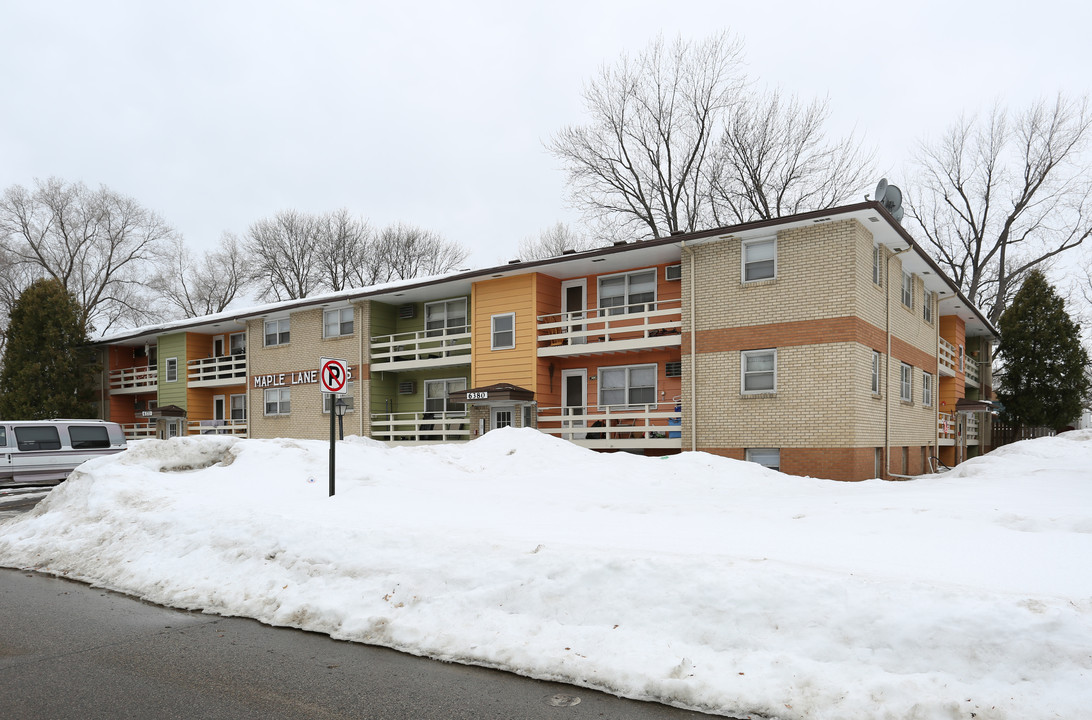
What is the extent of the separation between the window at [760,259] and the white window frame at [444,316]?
434 inches

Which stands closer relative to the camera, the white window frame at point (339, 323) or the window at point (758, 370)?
the window at point (758, 370)

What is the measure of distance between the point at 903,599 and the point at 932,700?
98cm

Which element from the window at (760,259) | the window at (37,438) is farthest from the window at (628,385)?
the window at (37,438)

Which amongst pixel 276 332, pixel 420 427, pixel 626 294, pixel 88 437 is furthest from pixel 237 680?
pixel 276 332

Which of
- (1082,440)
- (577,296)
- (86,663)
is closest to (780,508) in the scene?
(86,663)

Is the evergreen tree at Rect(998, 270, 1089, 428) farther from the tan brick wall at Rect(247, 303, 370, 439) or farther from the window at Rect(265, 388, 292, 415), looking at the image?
the window at Rect(265, 388, 292, 415)

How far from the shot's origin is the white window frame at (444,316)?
2710 cm

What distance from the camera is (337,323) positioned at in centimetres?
2944

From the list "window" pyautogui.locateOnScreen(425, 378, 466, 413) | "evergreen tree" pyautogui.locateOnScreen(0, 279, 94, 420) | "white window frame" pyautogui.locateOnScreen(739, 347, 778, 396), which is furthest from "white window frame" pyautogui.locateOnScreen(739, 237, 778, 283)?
"evergreen tree" pyautogui.locateOnScreen(0, 279, 94, 420)

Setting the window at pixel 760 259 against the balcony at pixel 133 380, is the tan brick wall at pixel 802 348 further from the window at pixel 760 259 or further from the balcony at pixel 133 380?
the balcony at pixel 133 380

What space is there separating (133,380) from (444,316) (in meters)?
22.2


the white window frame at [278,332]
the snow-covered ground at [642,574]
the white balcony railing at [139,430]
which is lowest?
the white balcony railing at [139,430]

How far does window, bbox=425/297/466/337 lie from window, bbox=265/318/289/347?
735 cm

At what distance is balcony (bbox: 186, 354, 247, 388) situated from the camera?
3316cm
